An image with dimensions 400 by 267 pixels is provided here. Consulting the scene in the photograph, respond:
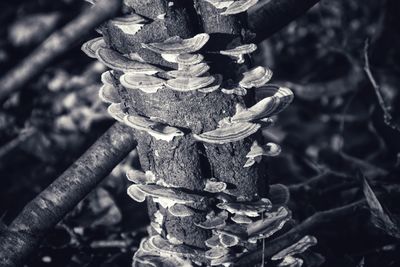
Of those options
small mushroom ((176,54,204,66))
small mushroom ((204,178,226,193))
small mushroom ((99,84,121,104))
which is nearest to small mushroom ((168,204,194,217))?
small mushroom ((204,178,226,193))

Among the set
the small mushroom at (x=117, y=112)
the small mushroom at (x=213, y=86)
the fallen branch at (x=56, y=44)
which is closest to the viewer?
the fallen branch at (x=56, y=44)

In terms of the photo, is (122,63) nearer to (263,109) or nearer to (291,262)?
(263,109)

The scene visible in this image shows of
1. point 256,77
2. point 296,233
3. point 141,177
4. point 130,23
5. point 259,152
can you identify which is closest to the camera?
point 130,23

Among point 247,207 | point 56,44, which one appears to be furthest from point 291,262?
point 56,44

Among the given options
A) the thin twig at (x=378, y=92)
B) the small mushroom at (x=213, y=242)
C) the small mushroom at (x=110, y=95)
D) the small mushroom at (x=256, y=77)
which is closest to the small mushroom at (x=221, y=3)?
the small mushroom at (x=256, y=77)

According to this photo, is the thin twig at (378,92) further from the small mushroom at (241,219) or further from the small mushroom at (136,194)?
the small mushroom at (136,194)

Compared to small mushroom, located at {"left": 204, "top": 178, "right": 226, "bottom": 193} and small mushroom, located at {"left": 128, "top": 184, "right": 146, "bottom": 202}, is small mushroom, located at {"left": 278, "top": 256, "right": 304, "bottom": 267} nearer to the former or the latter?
small mushroom, located at {"left": 204, "top": 178, "right": 226, "bottom": 193}

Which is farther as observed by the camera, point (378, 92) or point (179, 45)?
point (378, 92)
